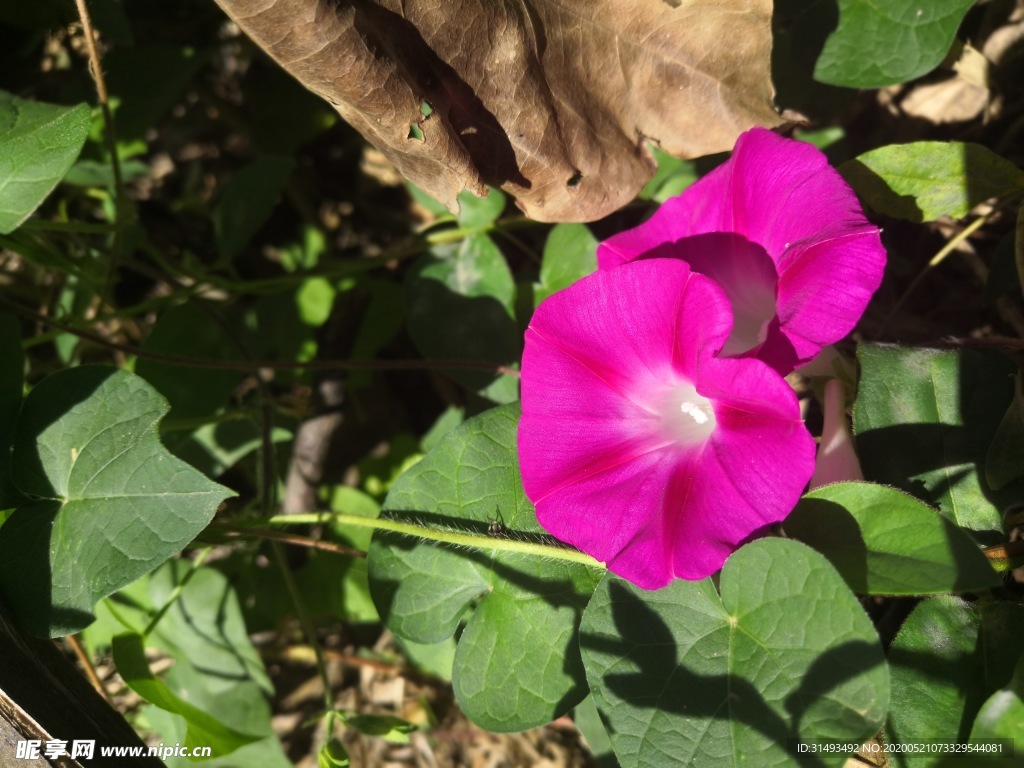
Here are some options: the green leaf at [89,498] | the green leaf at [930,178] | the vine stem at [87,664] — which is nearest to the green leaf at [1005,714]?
the green leaf at [930,178]

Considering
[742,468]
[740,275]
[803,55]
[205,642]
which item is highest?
[803,55]

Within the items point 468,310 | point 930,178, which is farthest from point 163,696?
→ point 930,178

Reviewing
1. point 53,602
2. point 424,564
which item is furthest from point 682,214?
point 53,602

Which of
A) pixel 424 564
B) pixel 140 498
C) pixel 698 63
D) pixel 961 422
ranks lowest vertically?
pixel 424 564

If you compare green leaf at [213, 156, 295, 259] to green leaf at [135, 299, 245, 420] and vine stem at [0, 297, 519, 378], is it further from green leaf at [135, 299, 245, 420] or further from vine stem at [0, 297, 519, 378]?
vine stem at [0, 297, 519, 378]

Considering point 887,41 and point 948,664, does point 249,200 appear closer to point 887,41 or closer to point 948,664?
point 887,41

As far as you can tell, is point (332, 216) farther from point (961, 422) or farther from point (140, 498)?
point (961, 422)

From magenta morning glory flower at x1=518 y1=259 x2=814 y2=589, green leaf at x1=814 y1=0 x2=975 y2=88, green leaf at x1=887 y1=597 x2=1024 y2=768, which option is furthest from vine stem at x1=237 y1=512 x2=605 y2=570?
green leaf at x1=814 y1=0 x2=975 y2=88
